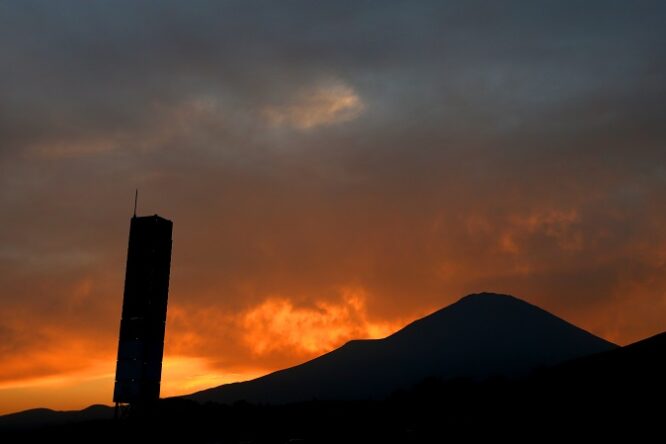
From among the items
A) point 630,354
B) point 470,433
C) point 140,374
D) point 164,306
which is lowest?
point 470,433

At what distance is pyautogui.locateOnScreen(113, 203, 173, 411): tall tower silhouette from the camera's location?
73.1 m

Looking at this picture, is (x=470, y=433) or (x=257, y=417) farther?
(x=257, y=417)

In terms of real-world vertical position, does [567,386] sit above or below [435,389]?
below

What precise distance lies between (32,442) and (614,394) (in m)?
100

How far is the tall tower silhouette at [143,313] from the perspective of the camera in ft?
240

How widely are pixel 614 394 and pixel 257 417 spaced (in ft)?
390

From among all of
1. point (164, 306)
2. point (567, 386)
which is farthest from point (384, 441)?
point (164, 306)

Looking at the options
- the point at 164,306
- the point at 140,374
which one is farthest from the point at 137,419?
the point at 164,306

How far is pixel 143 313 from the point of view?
74.9m

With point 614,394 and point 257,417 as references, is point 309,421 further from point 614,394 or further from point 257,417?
point 614,394

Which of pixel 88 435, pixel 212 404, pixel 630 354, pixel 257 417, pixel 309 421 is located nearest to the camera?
pixel 630 354

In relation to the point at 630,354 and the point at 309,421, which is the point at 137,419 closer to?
the point at 630,354

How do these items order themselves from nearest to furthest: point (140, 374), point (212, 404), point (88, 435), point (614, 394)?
1. point (614, 394)
2. point (140, 374)
3. point (88, 435)
4. point (212, 404)

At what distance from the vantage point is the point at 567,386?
2186 inches
